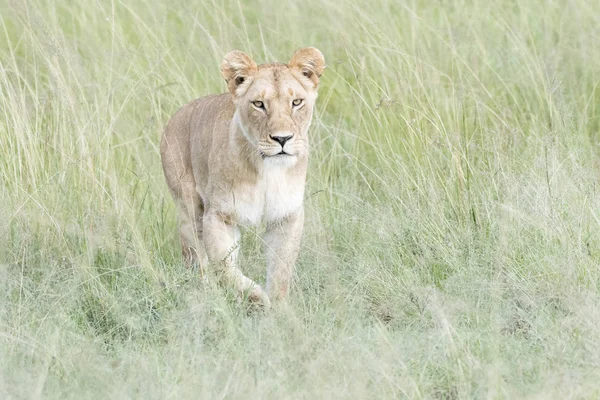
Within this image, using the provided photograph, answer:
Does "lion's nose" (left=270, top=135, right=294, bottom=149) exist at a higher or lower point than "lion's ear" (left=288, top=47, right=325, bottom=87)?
lower

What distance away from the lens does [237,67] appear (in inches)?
184

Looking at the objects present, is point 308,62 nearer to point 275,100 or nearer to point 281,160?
point 275,100

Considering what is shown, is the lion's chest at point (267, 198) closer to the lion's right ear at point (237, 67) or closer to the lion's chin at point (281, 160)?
the lion's chin at point (281, 160)

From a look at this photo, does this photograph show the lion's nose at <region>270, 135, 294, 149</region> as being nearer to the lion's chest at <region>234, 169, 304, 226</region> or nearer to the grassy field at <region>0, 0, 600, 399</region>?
the lion's chest at <region>234, 169, 304, 226</region>

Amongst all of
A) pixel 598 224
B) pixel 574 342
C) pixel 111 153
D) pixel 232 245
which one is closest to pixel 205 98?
pixel 111 153

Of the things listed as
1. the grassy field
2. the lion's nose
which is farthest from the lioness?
the grassy field

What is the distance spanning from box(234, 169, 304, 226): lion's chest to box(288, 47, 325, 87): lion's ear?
399mm

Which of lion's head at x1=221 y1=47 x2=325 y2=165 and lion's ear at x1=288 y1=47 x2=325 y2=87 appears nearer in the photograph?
lion's head at x1=221 y1=47 x2=325 y2=165

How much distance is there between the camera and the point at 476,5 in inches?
260

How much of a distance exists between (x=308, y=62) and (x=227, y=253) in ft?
2.64

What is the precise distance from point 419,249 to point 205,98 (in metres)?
1.24

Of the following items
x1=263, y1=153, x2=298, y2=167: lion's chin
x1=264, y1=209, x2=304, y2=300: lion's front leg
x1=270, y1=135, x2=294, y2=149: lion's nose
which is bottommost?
x1=264, y1=209, x2=304, y2=300: lion's front leg

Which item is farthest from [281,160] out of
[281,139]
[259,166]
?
[259,166]

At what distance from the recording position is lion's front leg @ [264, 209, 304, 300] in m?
4.51
